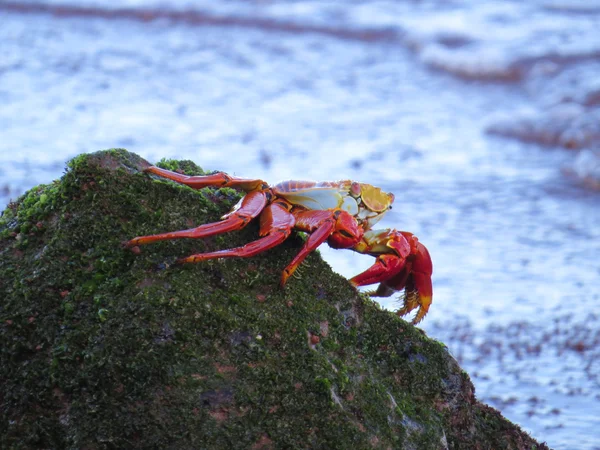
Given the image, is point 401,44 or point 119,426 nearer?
point 119,426

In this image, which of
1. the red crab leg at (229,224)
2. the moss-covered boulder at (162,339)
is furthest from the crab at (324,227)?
the moss-covered boulder at (162,339)

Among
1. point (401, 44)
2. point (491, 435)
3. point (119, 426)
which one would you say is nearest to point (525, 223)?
point (491, 435)

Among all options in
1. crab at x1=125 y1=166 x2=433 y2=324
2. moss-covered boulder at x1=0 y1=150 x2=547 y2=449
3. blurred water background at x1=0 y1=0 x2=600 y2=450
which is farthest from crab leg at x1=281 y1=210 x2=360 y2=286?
blurred water background at x1=0 y1=0 x2=600 y2=450

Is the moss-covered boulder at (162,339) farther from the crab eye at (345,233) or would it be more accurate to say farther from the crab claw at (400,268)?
the crab claw at (400,268)

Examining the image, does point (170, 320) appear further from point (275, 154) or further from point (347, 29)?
point (347, 29)

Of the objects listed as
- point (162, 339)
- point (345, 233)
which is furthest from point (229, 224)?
point (345, 233)

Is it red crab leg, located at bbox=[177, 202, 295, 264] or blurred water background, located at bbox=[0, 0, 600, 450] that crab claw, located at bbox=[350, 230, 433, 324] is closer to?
blurred water background, located at bbox=[0, 0, 600, 450]
